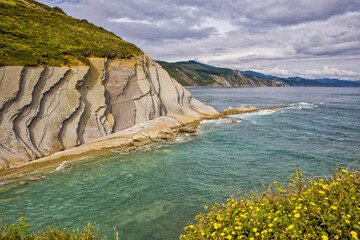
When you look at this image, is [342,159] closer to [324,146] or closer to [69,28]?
[324,146]

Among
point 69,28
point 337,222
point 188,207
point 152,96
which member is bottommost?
point 188,207

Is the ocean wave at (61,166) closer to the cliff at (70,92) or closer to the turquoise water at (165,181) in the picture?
the turquoise water at (165,181)

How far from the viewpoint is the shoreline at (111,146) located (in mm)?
17562

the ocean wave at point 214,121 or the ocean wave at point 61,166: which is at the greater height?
the ocean wave at point 214,121

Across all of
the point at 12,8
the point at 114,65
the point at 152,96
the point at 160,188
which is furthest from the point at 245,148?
the point at 12,8

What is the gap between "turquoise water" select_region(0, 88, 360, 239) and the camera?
12.0 metres

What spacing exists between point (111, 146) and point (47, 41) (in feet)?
59.2

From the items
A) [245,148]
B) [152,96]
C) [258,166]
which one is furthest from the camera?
[152,96]

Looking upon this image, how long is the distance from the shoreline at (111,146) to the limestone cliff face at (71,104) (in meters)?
1.18

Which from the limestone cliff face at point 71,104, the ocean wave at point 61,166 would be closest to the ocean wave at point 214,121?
the limestone cliff face at point 71,104

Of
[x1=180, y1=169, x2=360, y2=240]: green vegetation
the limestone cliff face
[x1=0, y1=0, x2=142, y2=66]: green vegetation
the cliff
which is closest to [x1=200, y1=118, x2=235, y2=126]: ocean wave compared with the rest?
the cliff

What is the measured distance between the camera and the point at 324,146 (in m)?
24.5

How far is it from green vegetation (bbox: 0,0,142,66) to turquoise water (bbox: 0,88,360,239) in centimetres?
1433

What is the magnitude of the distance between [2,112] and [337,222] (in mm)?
26156
